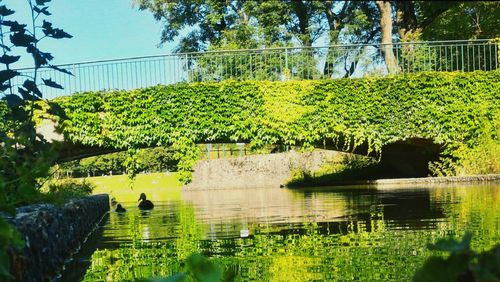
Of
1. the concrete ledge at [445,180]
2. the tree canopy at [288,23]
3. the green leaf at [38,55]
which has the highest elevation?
the tree canopy at [288,23]

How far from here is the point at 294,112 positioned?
17.0 metres

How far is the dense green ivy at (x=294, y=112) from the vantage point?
1691 cm

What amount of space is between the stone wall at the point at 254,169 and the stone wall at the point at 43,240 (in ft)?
72.5

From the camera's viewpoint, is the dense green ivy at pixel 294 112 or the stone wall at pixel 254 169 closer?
the dense green ivy at pixel 294 112

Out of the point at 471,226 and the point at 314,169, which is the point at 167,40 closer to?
the point at 314,169

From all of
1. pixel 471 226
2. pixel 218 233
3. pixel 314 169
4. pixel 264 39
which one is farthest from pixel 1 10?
pixel 264 39

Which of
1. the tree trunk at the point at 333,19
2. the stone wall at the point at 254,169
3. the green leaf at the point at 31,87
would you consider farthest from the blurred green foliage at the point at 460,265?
the tree trunk at the point at 333,19

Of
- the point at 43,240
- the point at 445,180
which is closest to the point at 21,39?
the point at 43,240

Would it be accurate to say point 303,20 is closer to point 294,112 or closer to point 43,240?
point 294,112

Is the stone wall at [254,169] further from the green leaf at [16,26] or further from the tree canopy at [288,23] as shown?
the green leaf at [16,26]

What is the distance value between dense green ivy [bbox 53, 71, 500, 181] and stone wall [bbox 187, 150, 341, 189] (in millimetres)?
9049

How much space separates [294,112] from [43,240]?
14.2 meters

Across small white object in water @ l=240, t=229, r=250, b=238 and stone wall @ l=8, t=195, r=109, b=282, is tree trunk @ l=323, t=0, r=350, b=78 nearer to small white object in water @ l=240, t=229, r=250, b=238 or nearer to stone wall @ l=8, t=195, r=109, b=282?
small white object in water @ l=240, t=229, r=250, b=238

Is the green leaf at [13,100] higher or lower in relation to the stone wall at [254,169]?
higher
